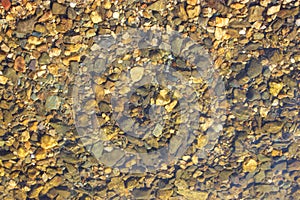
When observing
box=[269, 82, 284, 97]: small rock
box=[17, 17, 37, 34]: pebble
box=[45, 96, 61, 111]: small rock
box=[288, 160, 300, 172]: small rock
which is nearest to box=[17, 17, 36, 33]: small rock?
box=[17, 17, 37, 34]: pebble

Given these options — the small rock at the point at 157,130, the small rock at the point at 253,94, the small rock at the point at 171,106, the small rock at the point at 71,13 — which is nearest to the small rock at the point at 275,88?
the small rock at the point at 253,94

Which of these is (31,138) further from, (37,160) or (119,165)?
(119,165)

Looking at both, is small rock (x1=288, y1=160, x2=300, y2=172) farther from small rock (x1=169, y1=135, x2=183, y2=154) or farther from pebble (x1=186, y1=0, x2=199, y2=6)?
pebble (x1=186, y1=0, x2=199, y2=6)

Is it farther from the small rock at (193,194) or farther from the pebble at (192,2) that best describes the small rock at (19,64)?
the small rock at (193,194)

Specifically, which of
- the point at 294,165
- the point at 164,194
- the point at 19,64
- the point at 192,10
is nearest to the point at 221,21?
the point at 192,10

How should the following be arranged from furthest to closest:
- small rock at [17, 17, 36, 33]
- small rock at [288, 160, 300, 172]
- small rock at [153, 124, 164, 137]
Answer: small rock at [288, 160, 300, 172], small rock at [153, 124, 164, 137], small rock at [17, 17, 36, 33]

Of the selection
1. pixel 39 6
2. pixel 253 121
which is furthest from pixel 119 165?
pixel 39 6
